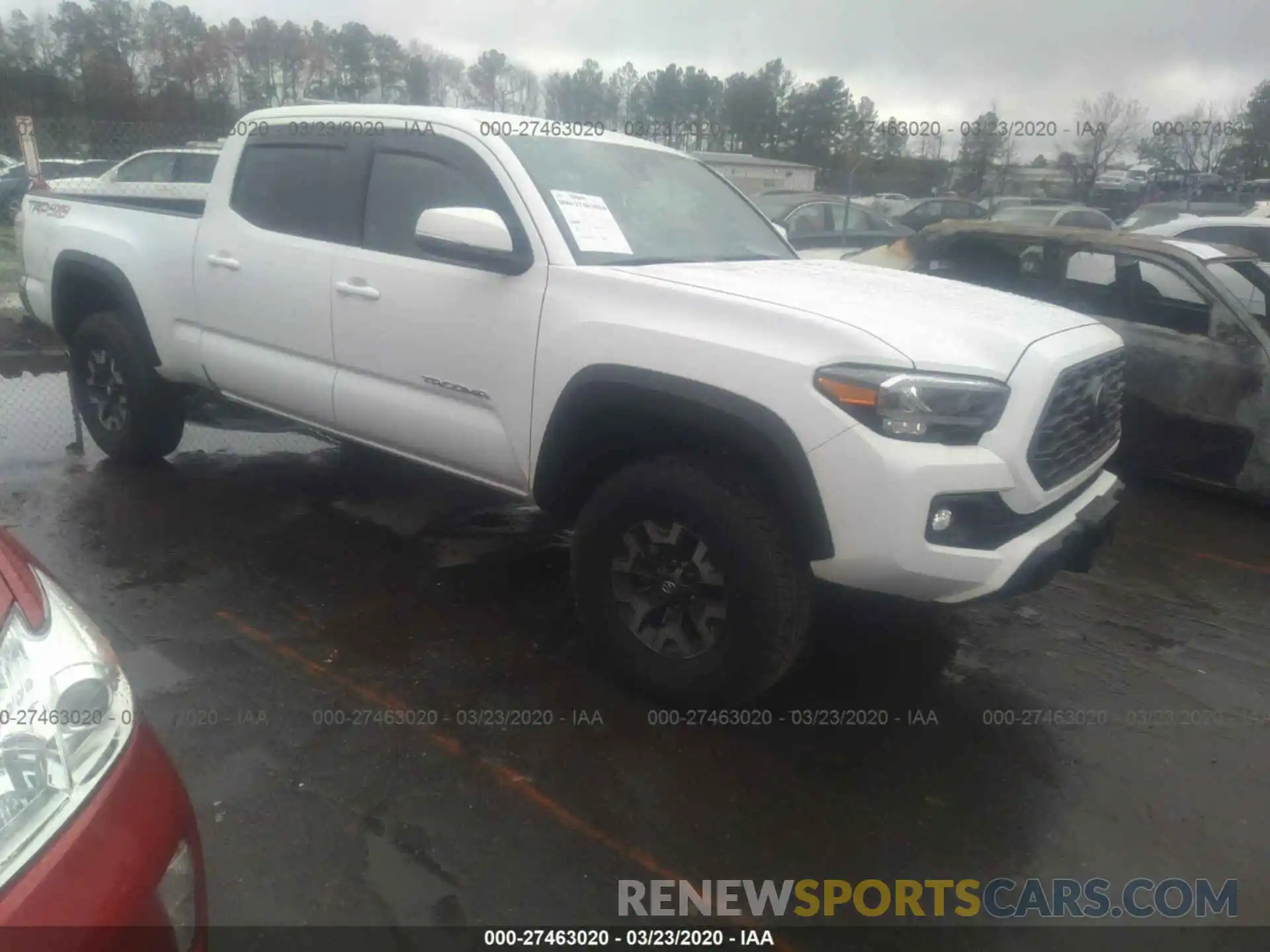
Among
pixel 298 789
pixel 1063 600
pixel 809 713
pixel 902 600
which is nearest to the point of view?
pixel 298 789

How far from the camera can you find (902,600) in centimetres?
312

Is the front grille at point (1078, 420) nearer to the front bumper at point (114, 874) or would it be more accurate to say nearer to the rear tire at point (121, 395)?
the front bumper at point (114, 874)

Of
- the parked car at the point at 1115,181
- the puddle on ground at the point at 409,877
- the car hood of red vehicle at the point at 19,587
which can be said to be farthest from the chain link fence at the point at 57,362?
the parked car at the point at 1115,181

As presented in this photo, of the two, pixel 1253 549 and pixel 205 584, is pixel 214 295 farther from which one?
pixel 1253 549

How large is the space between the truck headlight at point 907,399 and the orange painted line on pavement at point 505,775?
1338mm

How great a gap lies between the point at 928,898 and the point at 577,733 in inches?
46.5

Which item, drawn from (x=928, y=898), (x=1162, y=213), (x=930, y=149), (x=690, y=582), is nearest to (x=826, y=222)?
(x=1162, y=213)

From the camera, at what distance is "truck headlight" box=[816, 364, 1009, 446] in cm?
273

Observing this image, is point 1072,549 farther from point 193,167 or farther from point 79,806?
point 193,167

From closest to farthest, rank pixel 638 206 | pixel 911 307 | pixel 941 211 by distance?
pixel 911 307 < pixel 638 206 < pixel 941 211

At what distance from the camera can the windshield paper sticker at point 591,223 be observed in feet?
11.6

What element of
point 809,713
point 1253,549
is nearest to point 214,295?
point 809,713

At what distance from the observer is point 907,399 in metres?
2.73

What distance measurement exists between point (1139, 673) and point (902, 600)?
1.37m
